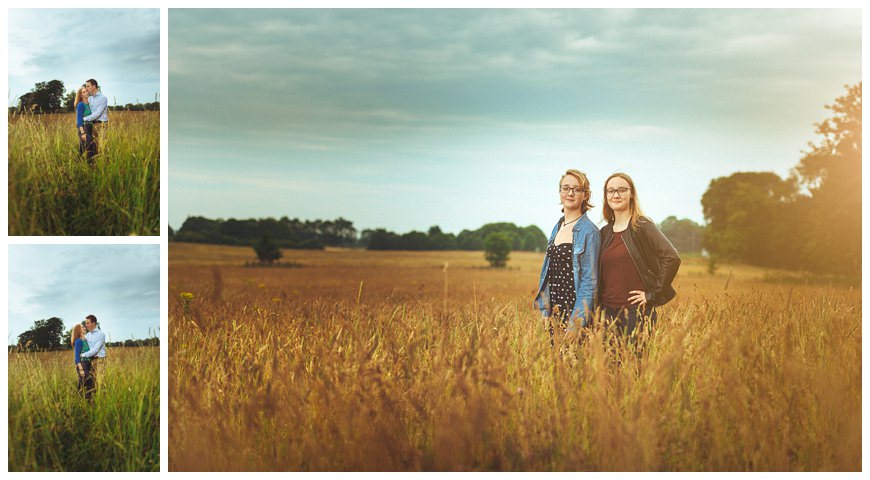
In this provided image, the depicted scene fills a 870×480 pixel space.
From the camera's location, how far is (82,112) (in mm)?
3090

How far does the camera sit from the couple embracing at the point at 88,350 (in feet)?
9.85

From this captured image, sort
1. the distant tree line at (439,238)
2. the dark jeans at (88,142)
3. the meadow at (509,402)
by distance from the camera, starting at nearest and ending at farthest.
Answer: the meadow at (509,402) → the dark jeans at (88,142) → the distant tree line at (439,238)

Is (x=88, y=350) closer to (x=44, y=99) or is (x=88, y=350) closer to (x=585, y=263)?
(x=44, y=99)

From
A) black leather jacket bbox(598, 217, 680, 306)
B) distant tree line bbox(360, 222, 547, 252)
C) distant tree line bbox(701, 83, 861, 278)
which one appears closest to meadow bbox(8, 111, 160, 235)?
distant tree line bbox(360, 222, 547, 252)

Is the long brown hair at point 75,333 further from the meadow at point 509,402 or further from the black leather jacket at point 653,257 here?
the black leather jacket at point 653,257

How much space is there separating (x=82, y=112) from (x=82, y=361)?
46.2 inches

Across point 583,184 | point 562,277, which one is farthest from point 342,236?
point 583,184

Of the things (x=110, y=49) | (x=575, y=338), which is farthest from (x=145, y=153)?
(x=575, y=338)

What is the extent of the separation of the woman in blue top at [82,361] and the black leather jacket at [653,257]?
272 cm

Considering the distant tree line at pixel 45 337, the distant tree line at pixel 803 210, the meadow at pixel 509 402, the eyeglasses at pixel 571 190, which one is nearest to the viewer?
the meadow at pixel 509 402

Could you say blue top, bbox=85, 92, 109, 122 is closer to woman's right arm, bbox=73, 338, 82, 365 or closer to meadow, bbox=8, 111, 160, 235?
meadow, bbox=8, 111, 160, 235

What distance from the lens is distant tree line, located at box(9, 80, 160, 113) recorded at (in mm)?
3047

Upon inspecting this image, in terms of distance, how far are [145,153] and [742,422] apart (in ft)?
10.2

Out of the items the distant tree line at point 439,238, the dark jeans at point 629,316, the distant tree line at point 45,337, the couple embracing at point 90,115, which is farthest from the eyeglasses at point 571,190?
the distant tree line at point 45,337
